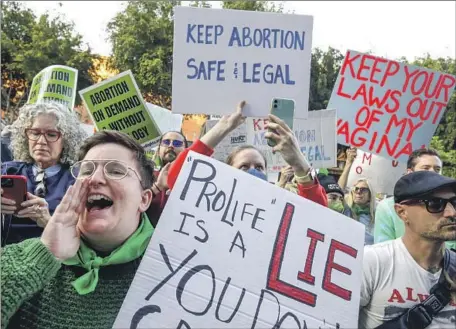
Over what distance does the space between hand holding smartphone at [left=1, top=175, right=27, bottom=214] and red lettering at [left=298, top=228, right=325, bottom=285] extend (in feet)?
4.12

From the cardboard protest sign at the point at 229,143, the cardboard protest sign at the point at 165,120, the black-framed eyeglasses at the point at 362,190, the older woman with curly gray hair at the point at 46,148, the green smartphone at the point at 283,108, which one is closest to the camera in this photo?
the green smartphone at the point at 283,108

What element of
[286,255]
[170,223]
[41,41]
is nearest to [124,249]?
[170,223]

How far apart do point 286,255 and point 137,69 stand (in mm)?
27033

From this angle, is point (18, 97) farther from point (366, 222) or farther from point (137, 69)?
point (366, 222)

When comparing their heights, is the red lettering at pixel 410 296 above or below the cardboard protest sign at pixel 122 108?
below

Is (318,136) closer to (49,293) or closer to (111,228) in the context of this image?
(111,228)

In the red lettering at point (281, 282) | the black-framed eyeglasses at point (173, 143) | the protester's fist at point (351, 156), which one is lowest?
the protester's fist at point (351, 156)

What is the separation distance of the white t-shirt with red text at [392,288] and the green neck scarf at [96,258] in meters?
0.95

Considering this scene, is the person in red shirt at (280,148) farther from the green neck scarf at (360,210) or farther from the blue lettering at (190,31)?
the green neck scarf at (360,210)

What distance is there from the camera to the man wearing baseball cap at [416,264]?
2.45 m

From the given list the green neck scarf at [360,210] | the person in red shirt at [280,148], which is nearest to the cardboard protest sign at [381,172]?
the green neck scarf at [360,210]

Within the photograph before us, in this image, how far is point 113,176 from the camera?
215cm

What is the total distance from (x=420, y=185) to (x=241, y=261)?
1010mm

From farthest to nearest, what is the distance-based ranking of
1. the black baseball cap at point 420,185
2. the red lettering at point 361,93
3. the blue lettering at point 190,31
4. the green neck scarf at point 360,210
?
1. the green neck scarf at point 360,210
2. the red lettering at point 361,93
3. the blue lettering at point 190,31
4. the black baseball cap at point 420,185
